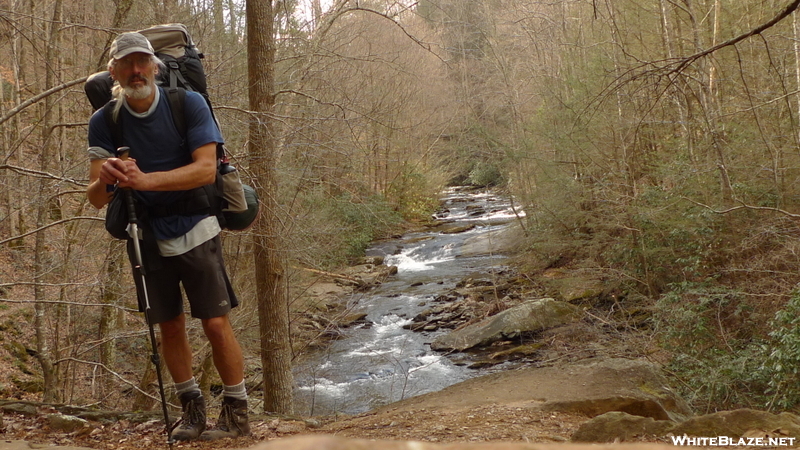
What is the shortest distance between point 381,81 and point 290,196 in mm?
12628

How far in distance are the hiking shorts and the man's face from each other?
0.85 m

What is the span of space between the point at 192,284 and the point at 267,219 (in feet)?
9.84

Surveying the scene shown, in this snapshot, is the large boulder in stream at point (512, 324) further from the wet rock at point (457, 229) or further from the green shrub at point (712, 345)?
the wet rock at point (457, 229)

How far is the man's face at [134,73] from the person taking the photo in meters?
3.08

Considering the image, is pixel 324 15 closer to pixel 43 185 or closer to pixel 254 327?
pixel 254 327

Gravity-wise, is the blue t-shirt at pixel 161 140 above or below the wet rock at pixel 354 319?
above

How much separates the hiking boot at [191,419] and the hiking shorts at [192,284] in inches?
20.2

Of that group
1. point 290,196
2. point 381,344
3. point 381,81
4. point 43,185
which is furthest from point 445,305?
point 43,185

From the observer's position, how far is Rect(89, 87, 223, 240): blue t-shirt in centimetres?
321

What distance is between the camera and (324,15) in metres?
10.9

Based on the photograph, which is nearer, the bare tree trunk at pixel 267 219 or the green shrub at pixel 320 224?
the bare tree trunk at pixel 267 219

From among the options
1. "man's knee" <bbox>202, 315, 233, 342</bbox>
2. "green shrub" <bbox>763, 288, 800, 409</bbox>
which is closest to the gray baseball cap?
"man's knee" <bbox>202, 315, 233, 342</bbox>

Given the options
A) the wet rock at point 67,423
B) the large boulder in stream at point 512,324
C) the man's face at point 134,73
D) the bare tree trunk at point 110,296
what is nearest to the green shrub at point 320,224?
the bare tree trunk at point 110,296

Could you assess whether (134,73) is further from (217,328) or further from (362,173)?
Answer: (362,173)
